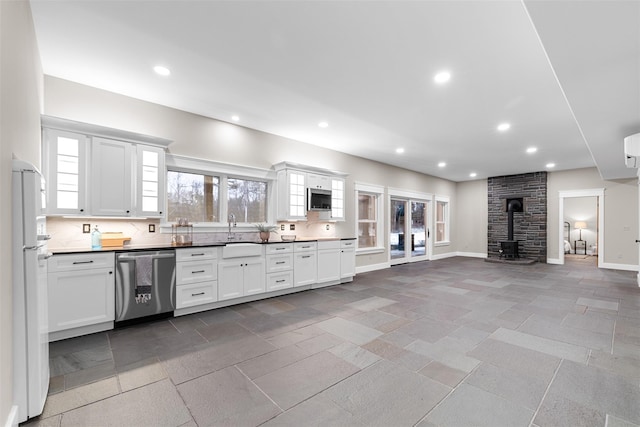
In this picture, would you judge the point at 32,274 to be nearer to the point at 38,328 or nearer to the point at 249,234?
the point at 38,328

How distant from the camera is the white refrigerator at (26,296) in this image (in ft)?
5.41

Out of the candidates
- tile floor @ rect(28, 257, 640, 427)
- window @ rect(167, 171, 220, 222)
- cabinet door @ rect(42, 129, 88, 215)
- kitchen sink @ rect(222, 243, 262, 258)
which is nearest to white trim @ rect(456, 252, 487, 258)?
tile floor @ rect(28, 257, 640, 427)

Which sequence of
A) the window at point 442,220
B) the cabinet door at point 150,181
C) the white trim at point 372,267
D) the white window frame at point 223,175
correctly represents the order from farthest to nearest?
the window at point 442,220
the white trim at point 372,267
the white window frame at point 223,175
the cabinet door at point 150,181

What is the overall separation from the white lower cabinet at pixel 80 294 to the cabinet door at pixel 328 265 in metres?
3.09

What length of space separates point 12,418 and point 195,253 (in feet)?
7.33

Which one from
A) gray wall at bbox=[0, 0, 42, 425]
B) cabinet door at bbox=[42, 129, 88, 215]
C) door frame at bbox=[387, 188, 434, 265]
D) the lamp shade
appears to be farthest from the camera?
the lamp shade

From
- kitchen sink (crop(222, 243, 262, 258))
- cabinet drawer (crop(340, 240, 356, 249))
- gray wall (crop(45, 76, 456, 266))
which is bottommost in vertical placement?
cabinet drawer (crop(340, 240, 356, 249))

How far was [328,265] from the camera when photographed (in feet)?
17.4

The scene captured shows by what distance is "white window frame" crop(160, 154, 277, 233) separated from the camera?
4082 mm

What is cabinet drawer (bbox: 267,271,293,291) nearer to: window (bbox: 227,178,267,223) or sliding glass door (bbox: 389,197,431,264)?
window (bbox: 227,178,267,223)

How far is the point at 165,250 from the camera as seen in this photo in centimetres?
346

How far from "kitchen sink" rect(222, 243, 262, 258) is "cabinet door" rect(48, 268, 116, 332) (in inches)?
51.2

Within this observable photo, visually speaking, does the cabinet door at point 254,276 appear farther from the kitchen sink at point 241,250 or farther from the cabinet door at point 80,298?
the cabinet door at point 80,298

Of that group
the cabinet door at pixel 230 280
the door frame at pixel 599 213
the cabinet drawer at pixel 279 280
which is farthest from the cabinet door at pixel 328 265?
the door frame at pixel 599 213
